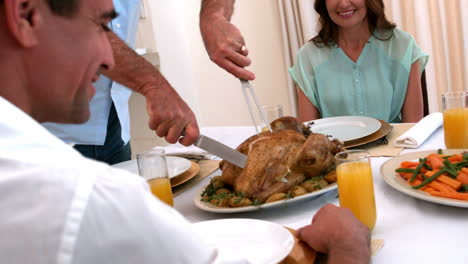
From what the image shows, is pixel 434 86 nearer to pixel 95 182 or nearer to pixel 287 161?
pixel 287 161

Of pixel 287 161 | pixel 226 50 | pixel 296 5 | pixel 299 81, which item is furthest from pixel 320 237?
pixel 296 5

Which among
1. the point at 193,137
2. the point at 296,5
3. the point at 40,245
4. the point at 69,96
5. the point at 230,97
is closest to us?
the point at 40,245

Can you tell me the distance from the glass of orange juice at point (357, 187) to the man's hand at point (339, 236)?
0.07 meters

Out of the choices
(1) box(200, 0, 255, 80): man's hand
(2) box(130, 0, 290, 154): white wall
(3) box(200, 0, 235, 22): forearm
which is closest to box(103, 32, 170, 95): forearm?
(1) box(200, 0, 255, 80): man's hand

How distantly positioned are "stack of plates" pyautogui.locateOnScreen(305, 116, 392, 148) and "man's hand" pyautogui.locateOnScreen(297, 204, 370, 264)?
690 millimetres

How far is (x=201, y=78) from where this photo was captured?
12.9 feet

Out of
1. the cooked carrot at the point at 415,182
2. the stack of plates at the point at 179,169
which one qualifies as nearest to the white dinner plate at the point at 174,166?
the stack of plates at the point at 179,169

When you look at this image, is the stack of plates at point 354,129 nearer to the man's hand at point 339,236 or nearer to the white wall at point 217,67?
the man's hand at point 339,236

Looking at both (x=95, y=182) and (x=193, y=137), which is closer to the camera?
(x=95, y=182)

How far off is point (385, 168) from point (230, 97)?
2755mm

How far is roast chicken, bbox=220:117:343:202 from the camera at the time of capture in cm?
125

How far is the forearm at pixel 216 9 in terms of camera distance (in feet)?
5.99

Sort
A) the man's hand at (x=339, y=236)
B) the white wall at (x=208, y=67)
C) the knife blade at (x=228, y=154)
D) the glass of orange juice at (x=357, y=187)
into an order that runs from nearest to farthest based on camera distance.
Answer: the man's hand at (x=339, y=236)
the glass of orange juice at (x=357, y=187)
the knife blade at (x=228, y=154)
the white wall at (x=208, y=67)

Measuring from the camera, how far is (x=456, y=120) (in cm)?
149
